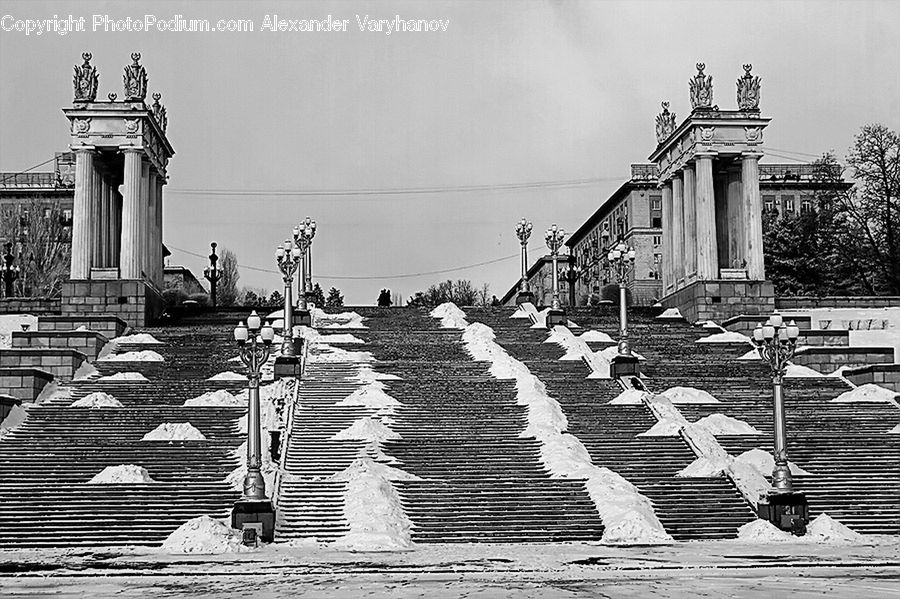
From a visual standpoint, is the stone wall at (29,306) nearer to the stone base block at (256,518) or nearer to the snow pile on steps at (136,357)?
the snow pile on steps at (136,357)

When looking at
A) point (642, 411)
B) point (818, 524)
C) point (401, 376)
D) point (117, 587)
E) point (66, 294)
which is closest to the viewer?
point (117, 587)

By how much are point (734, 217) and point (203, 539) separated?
32069 mm

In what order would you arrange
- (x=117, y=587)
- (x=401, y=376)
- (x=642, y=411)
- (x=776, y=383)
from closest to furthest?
(x=117, y=587) → (x=776, y=383) → (x=642, y=411) → (x=401, y=376)

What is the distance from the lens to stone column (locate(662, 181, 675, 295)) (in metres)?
49.1

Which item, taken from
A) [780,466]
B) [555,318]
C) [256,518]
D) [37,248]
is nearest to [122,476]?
[256,518]

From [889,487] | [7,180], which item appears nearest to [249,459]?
[889,487]

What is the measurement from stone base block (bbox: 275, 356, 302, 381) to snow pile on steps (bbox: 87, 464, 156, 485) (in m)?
8.12

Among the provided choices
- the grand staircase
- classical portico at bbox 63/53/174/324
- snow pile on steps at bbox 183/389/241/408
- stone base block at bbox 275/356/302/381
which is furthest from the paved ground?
classical portico at bbox 63/53/174/324

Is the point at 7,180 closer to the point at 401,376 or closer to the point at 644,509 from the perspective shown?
the point at 401,376

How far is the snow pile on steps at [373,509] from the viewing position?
66.2 feet

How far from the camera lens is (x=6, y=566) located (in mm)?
17719

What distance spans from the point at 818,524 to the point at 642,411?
7416mm

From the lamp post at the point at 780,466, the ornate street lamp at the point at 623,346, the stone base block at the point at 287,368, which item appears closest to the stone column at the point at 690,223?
the ornate street lamp at the point at 623,346

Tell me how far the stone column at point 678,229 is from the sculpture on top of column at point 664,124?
2.95 m
